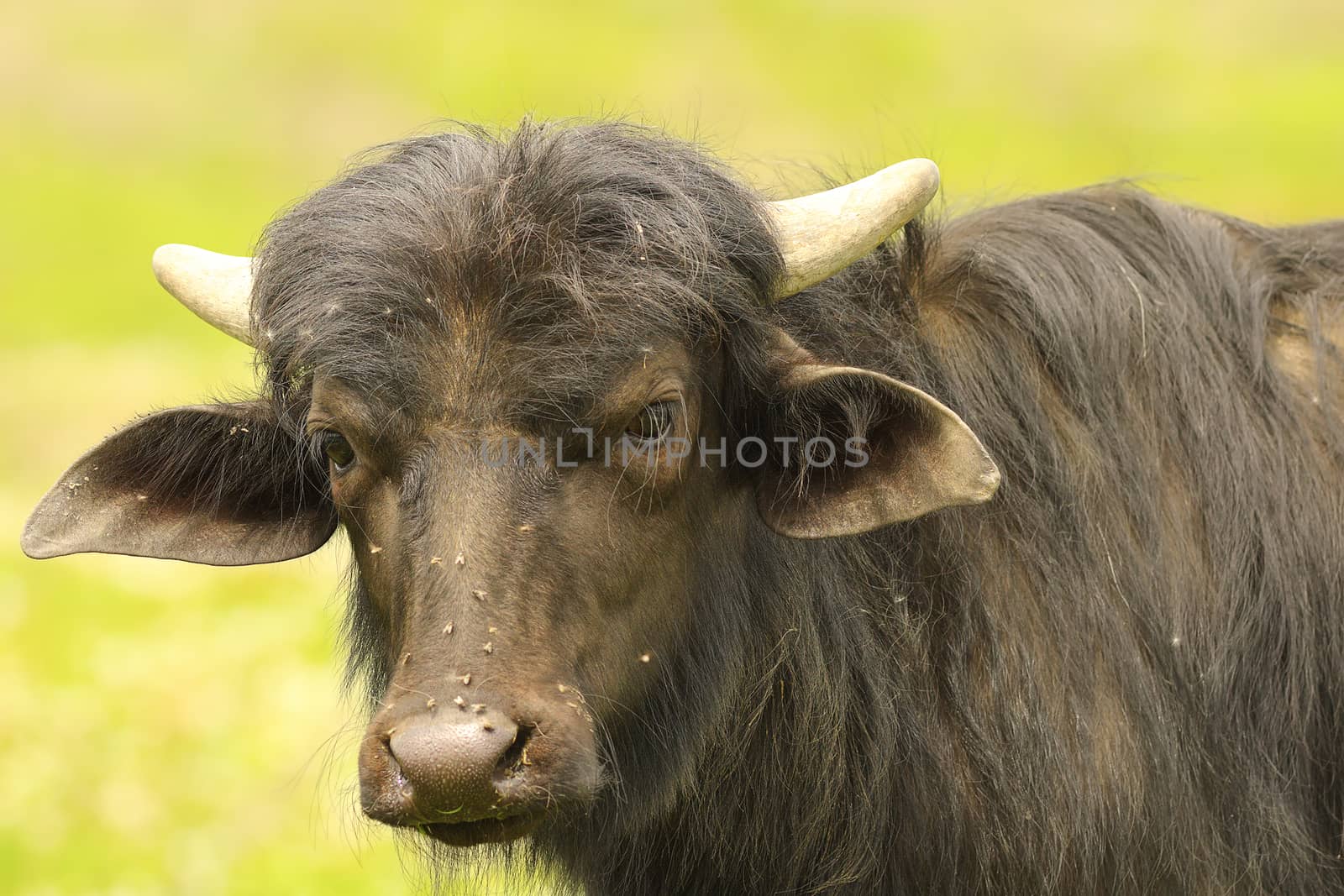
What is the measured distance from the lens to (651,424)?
180 inches

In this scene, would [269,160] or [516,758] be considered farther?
[269,160]

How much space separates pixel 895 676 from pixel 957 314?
130 cm

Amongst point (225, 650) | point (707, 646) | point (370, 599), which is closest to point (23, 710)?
point (225, 650)

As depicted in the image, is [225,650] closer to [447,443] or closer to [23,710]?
[23,710]

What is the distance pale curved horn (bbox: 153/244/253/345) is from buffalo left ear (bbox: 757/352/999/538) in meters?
1.84

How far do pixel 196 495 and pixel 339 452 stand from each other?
86 centimetres

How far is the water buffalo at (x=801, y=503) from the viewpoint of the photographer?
4426mm

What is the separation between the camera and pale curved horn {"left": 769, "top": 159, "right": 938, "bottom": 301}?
4707 millimetres

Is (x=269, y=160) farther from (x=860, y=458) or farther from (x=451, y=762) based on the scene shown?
(x=451, y=762)

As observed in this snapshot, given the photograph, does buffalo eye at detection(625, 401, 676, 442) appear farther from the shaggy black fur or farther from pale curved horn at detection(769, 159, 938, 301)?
pale curved horn at detection(769, 159, 938, 301)

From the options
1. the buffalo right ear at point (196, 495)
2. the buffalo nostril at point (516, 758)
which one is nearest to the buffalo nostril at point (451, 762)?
the buffalo nostril at point (516, 758)
